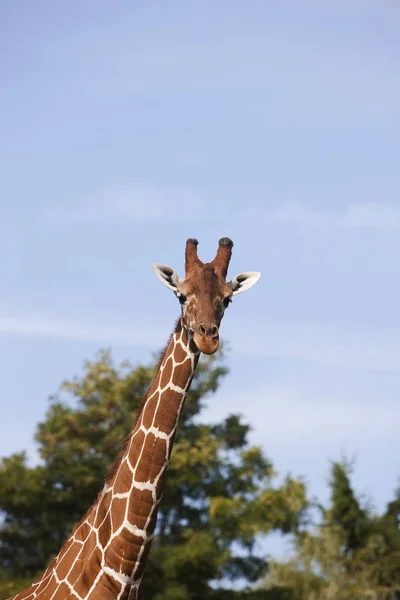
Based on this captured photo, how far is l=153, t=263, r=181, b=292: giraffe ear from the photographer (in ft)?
30.7

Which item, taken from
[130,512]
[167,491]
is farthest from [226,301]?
[167,491]

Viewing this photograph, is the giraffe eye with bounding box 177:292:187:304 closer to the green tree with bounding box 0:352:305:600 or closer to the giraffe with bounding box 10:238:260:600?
the giraffe with bounding box 10:238:260:600

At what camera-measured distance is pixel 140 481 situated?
8703mm

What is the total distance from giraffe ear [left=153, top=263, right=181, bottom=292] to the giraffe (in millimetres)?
23

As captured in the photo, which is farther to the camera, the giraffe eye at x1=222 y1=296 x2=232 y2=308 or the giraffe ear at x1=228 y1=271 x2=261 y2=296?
the giraffe ear at x1=228 y1=271 x2=261 y2=296

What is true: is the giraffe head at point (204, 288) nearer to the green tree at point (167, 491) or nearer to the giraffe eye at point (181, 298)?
the giraffe eye at point (181, 298)

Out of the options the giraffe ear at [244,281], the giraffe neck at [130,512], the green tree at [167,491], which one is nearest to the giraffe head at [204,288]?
the giraffe ear at [244,281]

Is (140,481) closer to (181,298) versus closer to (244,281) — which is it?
(181,298)

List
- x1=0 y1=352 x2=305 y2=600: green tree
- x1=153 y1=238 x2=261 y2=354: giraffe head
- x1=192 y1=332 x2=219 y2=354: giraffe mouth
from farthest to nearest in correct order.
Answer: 1. x1=0 y1=352 x2=305 y2=600: green tree
2. x1=153 y1=238 x2=261 y2=354: giraffe head
3. x1=192 y1=332 x2=219 y2=354: giraffe mouth

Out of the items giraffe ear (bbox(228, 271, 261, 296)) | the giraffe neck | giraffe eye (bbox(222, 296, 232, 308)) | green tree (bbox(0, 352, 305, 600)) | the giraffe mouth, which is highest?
green tree (bbox(0, 352, 305, 600))

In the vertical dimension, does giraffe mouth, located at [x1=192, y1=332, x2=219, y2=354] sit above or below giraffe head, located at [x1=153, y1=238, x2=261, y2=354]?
below

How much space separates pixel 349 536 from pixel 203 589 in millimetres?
7921

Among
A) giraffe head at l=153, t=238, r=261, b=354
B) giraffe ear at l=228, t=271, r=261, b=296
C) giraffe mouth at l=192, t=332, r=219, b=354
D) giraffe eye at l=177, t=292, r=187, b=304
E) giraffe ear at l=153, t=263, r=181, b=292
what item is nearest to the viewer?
giraffe mouth at l=192, t=332, r=219, b=354

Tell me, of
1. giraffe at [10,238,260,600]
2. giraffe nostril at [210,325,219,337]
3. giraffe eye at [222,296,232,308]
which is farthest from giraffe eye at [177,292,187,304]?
giraffe nostril at [210,325,219,337]
